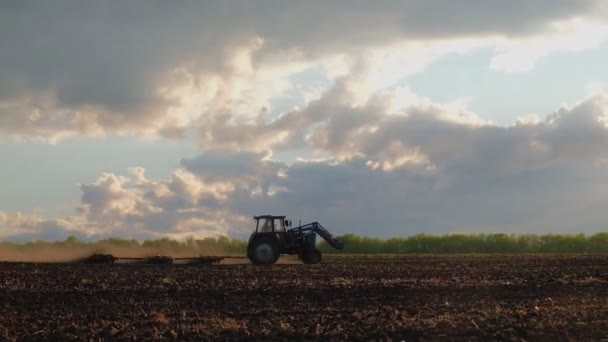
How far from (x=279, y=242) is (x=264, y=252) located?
37.0 inches

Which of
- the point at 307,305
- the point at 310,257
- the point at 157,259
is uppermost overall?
the point at 157,259

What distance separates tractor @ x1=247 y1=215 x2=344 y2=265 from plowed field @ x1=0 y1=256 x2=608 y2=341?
6.90 meters

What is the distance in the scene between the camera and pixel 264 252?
39.5 meters

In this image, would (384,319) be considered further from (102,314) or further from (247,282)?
(247,282)

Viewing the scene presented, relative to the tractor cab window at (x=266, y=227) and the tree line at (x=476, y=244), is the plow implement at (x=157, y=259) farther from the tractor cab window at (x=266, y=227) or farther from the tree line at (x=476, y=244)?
the tree line at (x=476, y=244)

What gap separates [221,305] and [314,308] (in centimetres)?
271

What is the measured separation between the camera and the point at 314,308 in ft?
65.0

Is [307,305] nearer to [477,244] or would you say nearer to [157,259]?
[157,259]

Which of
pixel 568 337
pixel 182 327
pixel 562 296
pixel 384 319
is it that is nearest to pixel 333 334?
pixel 384 319

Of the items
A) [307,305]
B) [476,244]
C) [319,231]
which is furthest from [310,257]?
[476,244]

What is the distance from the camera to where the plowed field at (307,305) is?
52.3 ft

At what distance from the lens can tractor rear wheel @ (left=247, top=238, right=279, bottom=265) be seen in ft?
129

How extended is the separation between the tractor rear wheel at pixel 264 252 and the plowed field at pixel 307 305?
22.5 feet

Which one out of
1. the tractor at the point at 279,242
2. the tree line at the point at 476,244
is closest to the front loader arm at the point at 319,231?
the tractor at the point at 279,242
